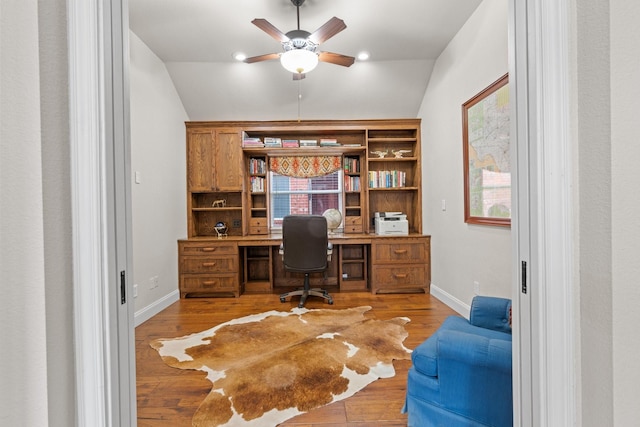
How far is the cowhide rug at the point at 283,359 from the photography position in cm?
170

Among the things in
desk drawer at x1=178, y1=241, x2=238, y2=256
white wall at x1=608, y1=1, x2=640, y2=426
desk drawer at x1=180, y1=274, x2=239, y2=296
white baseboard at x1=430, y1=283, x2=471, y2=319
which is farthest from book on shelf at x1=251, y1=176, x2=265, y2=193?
white wall at x1=608, y1=1, x2=640, y2=426

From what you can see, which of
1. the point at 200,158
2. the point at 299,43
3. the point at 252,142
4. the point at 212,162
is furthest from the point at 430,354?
the point at 200,158

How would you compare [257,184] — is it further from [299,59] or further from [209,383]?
[209,383]

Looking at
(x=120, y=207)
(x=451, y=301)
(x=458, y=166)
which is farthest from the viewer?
(x=451, y=301)

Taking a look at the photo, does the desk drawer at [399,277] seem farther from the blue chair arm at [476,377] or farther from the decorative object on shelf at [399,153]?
the blue chair arm at [476,377]

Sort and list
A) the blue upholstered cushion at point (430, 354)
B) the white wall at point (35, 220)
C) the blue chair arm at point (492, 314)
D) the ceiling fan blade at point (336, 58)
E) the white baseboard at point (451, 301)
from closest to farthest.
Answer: the white wall at point (35, 220) < the blue upholstered cushion at point (430, 354) < the blue chair arm at point (492, 314) < the ceiling fan blade at point (336, 58) < the white baseboard at point (451, 301)

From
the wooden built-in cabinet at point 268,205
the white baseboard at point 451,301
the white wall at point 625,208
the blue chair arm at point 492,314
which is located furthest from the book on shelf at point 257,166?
the white wall at point 625,208

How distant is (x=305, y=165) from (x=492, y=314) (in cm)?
322


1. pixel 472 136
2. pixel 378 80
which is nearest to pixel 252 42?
pixel 378 80

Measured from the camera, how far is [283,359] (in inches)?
87.4

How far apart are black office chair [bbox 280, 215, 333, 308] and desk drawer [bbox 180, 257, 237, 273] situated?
0.83m

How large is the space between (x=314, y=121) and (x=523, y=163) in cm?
375

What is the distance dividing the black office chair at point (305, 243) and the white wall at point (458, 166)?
1.37 meters

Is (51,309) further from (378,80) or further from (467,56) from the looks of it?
(378,80)
